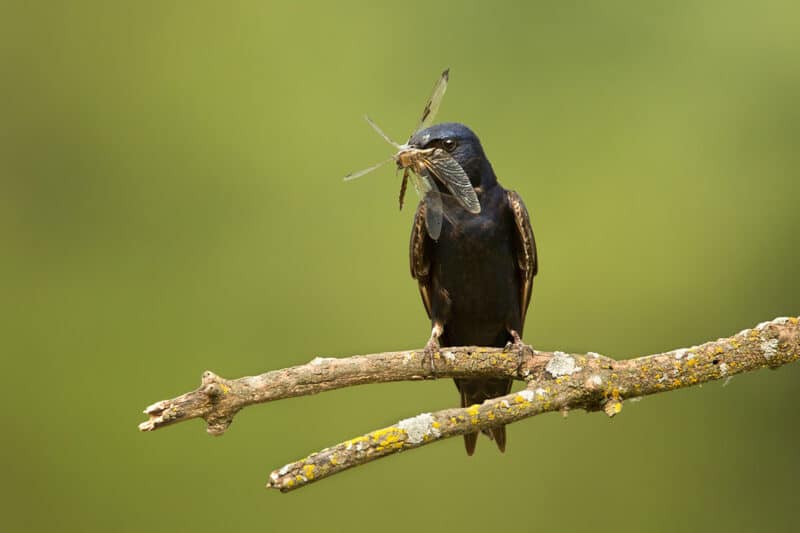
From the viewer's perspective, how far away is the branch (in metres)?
2.22

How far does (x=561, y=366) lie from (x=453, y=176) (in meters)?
0.87

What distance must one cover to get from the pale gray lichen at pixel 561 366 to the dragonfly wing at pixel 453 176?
80 centimetres

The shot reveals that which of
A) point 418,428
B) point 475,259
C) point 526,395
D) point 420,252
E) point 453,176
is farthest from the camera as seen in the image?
point 420,252

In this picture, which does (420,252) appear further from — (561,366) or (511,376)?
(561,366)

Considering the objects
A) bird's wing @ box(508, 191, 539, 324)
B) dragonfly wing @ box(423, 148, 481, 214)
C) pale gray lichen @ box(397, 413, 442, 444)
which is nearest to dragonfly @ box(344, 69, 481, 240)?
dragonfly wing @ box(423, 148, 481, 214)

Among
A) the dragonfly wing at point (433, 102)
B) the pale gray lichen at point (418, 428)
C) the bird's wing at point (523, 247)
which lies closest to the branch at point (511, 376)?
the pale gray lichen at point (418, 428)

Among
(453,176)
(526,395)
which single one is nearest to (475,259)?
(453,176)

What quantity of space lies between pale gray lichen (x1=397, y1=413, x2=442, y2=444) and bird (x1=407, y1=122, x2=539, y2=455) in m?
1.10

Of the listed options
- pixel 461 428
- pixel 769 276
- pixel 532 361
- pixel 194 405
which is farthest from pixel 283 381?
pixel 769 276

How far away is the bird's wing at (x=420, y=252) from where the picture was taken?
11.2ft

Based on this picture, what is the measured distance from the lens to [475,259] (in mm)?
3344

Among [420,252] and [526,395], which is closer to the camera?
Answer: [526,395]

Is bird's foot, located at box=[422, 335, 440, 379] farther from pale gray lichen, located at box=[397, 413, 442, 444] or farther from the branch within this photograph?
pale gray lichen, located at box=[397, 413, 442, 444]

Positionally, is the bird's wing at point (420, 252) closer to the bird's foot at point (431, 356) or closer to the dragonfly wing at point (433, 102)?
the dragonfly wing at point (433, 102)
